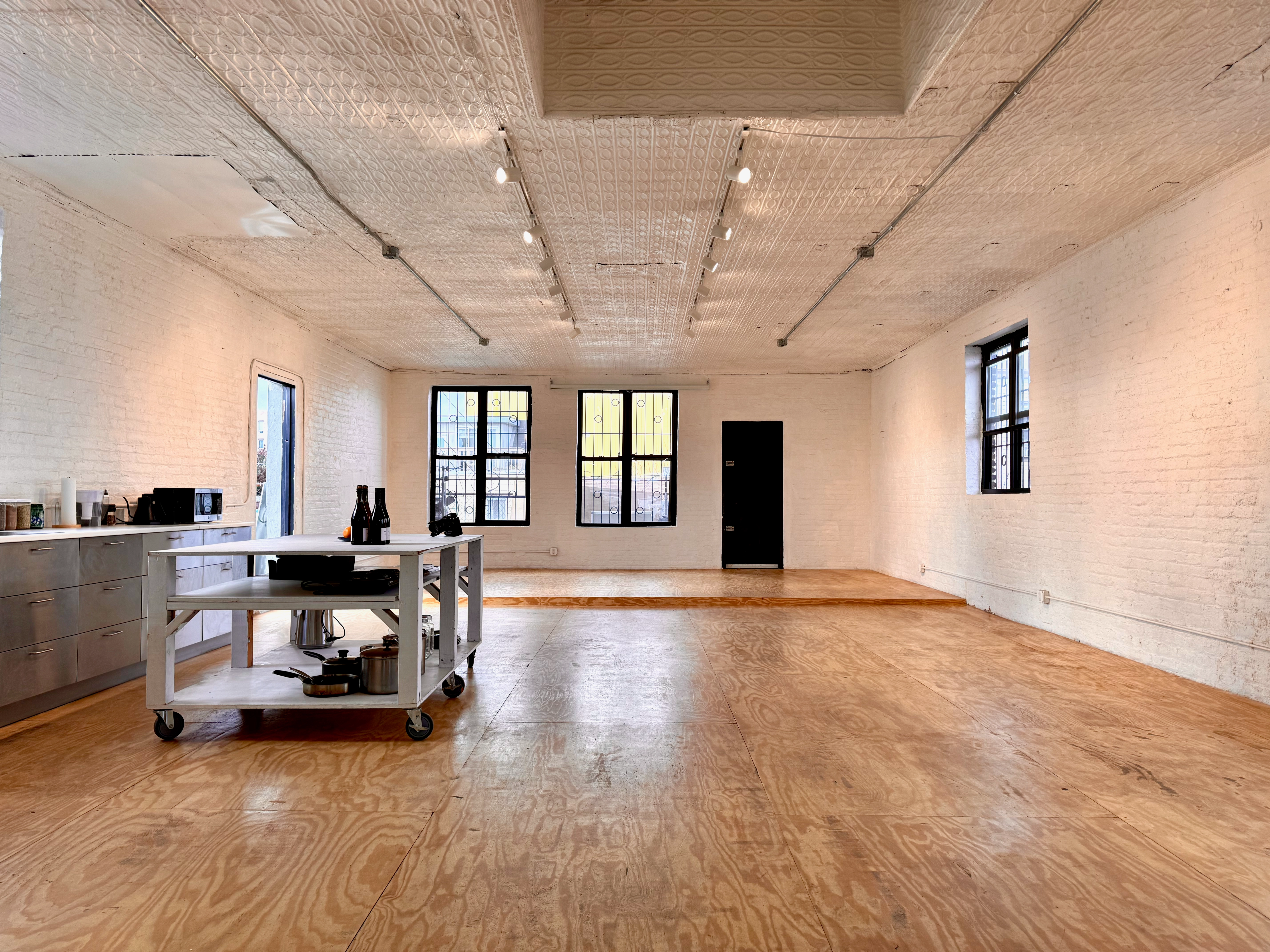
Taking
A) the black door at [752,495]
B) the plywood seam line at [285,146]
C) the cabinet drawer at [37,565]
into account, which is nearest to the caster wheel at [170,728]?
the cabinet drawer at [37,565]

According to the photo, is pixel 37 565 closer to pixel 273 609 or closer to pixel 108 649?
pixel 108 649

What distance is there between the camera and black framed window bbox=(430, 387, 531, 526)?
1145 cm

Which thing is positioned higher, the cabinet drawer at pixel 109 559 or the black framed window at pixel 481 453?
the black framed window at pixel 481 453

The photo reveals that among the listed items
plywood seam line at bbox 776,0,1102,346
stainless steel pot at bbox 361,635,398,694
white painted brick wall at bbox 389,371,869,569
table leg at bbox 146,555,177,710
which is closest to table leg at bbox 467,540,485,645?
stainless steel pot at bbox 361,635,398,694

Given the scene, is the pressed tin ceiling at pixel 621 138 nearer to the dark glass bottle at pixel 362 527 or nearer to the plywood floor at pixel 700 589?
the dark glass bottle at pixel 362 527

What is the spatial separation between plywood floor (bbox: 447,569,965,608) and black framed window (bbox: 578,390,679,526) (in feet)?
3.16

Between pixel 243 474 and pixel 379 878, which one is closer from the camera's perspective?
pixel 379 878

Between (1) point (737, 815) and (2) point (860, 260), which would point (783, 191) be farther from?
(1) point (737, 815)

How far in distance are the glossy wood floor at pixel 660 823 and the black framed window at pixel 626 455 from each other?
7.12 m

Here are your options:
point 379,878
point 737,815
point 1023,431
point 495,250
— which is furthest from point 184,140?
point 1023,431

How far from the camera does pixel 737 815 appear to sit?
101 inches

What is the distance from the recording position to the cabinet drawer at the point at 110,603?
4.17 m

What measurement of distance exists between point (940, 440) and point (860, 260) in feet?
10.4

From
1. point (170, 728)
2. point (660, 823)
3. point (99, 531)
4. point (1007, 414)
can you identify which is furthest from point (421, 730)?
point (1007, 414)
